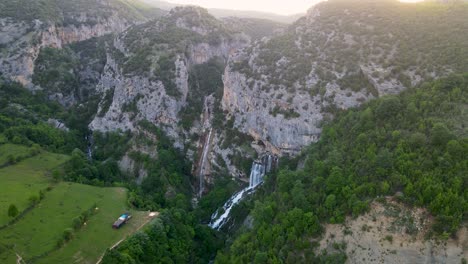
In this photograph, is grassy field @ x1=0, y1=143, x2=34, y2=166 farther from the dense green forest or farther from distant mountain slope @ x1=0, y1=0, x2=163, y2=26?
distant mountain slope @ x1=0, y1=0, x2=163, y2=26

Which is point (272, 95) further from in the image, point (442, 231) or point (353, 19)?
point (442, 231)

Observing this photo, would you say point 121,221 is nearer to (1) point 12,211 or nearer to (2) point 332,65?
(1) point 12,211

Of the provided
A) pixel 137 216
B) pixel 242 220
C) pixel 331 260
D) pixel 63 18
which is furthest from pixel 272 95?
pixel 63 18

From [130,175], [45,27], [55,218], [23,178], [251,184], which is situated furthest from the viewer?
[45,27]

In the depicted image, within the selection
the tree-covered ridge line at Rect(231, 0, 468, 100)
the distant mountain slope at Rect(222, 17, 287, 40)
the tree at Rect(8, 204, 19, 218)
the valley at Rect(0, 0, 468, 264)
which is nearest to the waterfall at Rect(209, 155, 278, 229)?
the valley at Rect(0, 0, 468, 264)

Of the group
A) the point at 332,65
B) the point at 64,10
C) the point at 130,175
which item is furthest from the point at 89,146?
the point at 64,10

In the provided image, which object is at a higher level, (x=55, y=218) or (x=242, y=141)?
(x=242, y=141)

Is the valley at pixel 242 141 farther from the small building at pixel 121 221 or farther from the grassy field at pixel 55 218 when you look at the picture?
the small building at pixel 121 221
